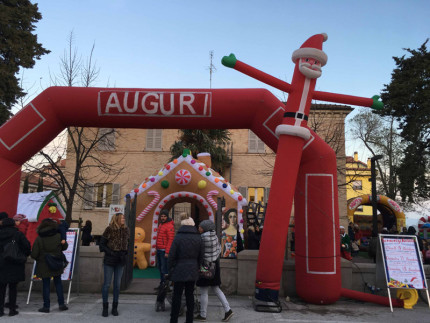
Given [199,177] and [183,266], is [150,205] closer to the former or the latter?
[199,177]

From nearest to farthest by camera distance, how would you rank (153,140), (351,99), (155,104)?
(351,99)
(155,104)
(153,140)

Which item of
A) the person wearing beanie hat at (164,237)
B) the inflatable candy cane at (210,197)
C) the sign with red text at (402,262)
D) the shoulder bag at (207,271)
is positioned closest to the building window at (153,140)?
the inflatable candy cane at (210,197)

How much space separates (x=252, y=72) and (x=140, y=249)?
685 centimetres

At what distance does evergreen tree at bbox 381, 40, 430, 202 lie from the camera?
59.7 ft

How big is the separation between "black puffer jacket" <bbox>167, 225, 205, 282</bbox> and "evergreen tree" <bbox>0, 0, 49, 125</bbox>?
1287 cm

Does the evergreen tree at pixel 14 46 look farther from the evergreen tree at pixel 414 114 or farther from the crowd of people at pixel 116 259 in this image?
the evergreen tree at pixel 414 114

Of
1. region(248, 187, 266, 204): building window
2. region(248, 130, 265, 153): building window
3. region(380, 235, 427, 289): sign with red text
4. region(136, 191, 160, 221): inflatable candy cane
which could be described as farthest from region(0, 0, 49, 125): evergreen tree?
region(380, 235, 427, 289): sign with red text

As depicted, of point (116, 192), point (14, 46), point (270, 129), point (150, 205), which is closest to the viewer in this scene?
point (270, 129)

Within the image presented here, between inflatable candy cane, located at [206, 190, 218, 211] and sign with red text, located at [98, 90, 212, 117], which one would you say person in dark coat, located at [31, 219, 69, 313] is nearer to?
sign with red text, located at [98, 90, 212, 117]

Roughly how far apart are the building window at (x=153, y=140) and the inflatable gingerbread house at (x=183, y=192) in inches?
405

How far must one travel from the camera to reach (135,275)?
375 inches

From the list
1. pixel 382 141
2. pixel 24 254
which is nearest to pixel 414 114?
pixel 382 141

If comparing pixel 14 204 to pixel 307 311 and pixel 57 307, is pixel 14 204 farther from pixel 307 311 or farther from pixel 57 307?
pixel 307 311

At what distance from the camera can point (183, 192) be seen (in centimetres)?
1164
